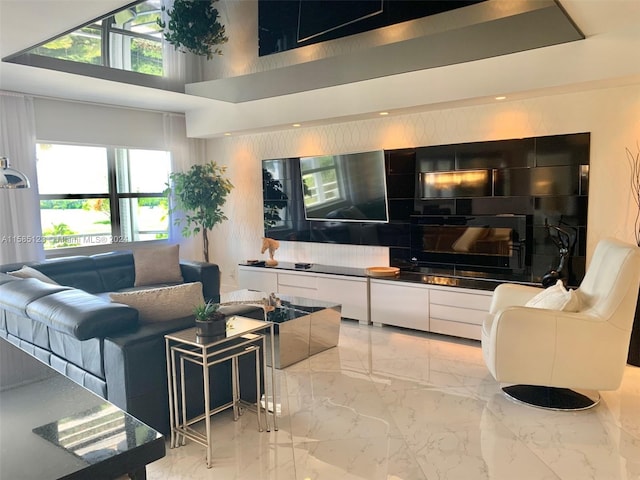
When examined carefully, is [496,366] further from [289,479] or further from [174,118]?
[174,118]

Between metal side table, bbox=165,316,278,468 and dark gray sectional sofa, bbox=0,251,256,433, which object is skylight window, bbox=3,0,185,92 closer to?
dark gray sectional sofa, bbox=0,251,256,433

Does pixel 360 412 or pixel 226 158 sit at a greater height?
pixel 226 158

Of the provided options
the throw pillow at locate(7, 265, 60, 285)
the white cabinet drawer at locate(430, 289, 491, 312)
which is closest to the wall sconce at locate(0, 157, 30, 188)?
the throw pillow at locate(7, 265, 60, 285)

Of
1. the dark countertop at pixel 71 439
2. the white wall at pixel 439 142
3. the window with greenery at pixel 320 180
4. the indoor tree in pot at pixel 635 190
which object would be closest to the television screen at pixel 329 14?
the white wall at pixel 439 142

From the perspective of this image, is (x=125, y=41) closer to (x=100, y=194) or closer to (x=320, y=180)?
(x=100, y=194)

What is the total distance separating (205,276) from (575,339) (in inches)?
148

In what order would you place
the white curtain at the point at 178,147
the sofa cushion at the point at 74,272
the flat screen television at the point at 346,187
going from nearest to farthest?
the sofa cushion at the point at 74,272 → the flat screen television at the point at 346,187 → the white curtain at the point at 178,147

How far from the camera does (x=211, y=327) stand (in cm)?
275

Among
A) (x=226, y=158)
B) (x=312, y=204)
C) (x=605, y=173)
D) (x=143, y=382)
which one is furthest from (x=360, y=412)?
(x=226, y=158)

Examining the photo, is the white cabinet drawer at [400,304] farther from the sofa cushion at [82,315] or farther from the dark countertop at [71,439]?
the dark countertop at [71,439]

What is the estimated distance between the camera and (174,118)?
7.02 meters

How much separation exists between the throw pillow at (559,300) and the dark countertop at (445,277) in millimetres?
1011

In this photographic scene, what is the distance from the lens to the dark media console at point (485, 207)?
4.46m

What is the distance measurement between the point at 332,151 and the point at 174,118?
2.54 metres
